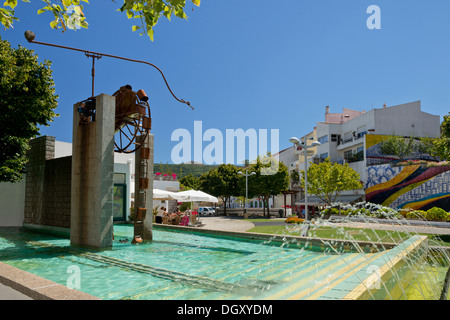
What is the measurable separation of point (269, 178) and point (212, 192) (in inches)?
599

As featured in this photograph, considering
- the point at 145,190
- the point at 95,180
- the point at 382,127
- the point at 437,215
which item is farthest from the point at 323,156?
the point at 95,180

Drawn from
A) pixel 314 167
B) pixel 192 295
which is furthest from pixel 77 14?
pixel 314 167

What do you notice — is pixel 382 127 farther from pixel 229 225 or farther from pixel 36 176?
pixel 36 176

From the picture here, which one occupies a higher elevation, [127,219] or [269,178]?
[269,178]

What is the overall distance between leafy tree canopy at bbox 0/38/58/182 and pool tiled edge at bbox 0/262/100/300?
11.8 metres

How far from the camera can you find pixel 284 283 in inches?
246

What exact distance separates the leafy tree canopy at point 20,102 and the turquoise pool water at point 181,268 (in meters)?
5.85

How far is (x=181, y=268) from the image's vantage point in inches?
316

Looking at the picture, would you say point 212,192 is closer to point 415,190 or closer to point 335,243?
point 415,190

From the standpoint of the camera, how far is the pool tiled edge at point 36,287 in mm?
4172

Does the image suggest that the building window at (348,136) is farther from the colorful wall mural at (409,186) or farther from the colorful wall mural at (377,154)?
the colorful wall mural at (409,186)

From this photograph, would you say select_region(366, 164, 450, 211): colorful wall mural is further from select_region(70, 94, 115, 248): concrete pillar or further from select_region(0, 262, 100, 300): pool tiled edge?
select_region(0, 262, 100, 300): pool tiled edge

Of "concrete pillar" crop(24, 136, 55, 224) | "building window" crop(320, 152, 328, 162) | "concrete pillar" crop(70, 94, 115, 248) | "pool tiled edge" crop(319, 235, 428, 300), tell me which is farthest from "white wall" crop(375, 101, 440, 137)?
"pool tiled edge" crop(319, 235, 428, 300)

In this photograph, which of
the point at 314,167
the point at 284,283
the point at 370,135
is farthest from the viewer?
the point at 370,135
